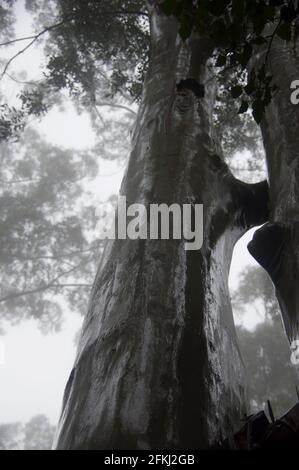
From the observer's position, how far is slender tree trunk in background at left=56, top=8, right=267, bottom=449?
1368 millimetres

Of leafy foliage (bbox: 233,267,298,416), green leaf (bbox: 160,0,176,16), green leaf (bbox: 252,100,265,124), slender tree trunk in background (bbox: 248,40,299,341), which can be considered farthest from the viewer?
leafy foliage (bbox: 233,267,298,416)

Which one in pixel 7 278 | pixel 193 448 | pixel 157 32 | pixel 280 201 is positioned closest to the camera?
pixel 193 448

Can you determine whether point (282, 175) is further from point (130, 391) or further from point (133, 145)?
point (130, 391)

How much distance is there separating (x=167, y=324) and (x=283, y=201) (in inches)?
46.9

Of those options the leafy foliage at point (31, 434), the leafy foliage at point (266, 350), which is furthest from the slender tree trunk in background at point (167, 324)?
the leafy foliage at point (31, 434)

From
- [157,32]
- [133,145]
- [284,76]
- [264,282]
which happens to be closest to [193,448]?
[133,145]

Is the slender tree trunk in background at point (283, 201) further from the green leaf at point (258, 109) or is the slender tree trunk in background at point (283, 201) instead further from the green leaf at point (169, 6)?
the green leaf at point (169, 6)

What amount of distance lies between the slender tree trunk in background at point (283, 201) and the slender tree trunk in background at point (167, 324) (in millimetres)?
240

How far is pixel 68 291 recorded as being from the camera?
16.5 metres

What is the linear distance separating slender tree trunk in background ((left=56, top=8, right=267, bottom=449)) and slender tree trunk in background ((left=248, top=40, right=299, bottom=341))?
240 millimetres

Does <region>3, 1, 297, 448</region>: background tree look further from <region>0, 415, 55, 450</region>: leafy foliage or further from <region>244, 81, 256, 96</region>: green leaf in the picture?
<region>0, 415, 55, 450</region>: leafy foliage

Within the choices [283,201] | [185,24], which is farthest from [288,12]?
[283,201]


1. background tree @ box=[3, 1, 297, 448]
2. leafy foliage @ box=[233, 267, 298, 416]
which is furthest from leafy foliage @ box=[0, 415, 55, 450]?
background tree @ box=[3, 1, 297, 448]

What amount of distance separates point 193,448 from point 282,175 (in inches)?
70.9
